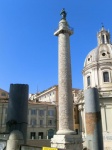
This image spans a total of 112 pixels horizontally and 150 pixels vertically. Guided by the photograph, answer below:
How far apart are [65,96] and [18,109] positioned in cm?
692

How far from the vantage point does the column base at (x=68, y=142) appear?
13.1 meters

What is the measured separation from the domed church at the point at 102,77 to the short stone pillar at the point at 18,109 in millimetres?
20102

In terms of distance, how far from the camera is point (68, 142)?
43.5 ft

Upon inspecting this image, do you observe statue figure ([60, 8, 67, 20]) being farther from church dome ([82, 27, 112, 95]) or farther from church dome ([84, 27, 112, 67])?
church dome ([84, 27, 112, 67])

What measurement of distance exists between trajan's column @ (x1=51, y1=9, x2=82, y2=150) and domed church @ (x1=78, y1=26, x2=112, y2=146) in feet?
45.0

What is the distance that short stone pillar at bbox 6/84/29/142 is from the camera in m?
8.37

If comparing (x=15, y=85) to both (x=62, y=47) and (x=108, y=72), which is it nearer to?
(x=62, y=47)

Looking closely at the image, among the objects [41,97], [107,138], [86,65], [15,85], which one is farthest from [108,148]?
[41,97]

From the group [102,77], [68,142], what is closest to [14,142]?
[68,142]

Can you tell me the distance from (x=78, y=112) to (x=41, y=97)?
20.2 meters

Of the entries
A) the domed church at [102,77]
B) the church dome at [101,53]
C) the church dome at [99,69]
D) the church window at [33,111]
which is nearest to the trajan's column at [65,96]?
the domed church at [102,77]

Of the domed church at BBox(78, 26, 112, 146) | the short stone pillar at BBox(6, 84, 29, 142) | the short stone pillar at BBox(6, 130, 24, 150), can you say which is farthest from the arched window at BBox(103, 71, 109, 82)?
the short stone pillar at BBox(6, 130, 24, 150)

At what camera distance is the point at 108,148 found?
79.0ft

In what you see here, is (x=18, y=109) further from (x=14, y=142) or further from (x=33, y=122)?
(x=33, y=122)
